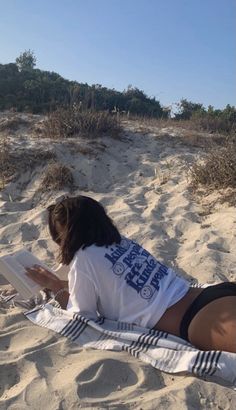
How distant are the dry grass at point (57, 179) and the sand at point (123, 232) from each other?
0.39 feet

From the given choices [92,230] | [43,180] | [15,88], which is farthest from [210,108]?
[92,230]

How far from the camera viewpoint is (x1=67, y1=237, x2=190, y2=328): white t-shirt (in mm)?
3146

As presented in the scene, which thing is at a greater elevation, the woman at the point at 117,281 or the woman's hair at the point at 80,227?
the woman's hair at the point at 80,227

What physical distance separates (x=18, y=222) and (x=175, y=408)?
358cm

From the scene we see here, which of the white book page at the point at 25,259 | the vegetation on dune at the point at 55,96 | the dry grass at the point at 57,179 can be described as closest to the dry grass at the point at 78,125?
the dry grass at the point at 57,179

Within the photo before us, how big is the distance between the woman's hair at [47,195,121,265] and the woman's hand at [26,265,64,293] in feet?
1.30

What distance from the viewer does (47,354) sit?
10.4 ft

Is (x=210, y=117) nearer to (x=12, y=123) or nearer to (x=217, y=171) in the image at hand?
(x=12, y=123)

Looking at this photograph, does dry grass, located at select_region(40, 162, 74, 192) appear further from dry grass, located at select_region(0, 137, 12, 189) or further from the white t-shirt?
the white t-shirt

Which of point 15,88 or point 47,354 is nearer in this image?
point 47,354

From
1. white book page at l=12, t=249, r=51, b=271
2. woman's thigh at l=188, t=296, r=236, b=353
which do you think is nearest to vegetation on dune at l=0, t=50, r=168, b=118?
white book page at l=12, t=249, r=51, b=271

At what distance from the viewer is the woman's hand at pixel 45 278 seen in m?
3.65

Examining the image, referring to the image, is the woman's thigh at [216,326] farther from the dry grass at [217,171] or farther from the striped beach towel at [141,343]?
the dry grass at [217,171]

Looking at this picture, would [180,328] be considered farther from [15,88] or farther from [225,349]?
[15,88]
